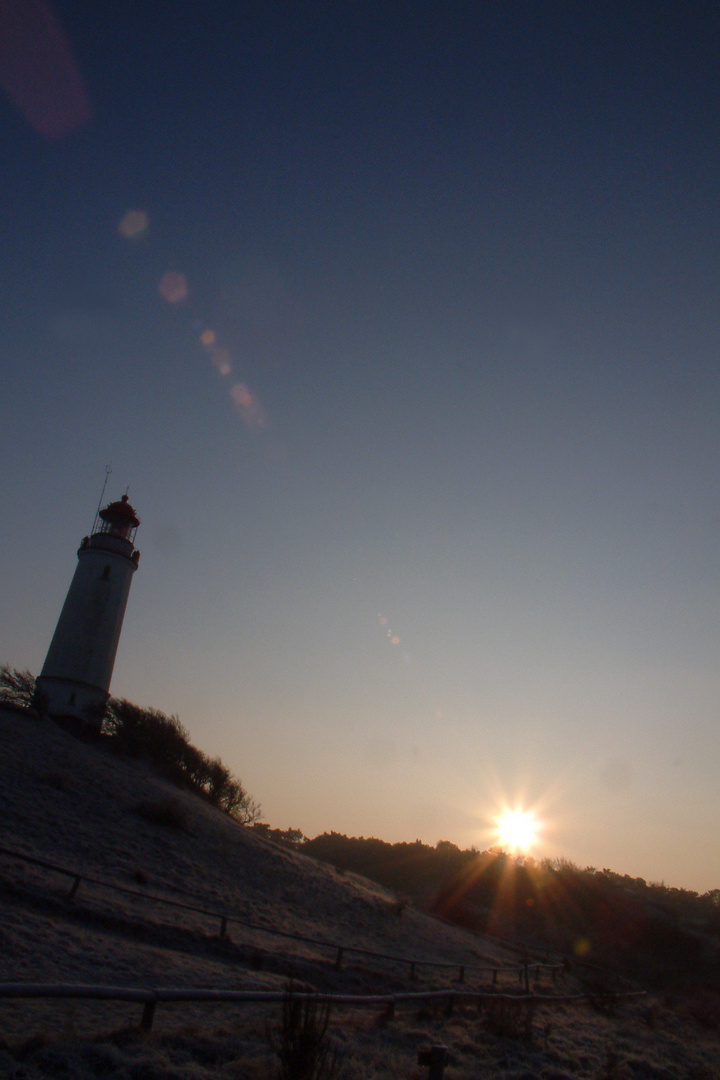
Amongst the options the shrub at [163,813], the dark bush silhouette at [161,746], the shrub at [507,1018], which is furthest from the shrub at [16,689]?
the shrub at [507,1018]

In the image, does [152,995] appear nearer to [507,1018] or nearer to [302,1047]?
[302,1047]

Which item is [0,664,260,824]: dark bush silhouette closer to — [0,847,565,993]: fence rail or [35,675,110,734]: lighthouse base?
[35,675,110,734]: lighthouse base

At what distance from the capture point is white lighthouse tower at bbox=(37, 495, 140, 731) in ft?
119

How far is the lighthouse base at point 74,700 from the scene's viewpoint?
35.4 metres

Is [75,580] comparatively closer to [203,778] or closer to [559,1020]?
[203,778]

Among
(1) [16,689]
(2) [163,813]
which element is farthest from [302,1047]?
(1) [16,689]

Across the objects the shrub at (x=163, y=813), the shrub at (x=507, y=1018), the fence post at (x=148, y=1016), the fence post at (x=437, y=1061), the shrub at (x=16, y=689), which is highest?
the shrub at (x=16, y=689)

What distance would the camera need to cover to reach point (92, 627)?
38.3 meters

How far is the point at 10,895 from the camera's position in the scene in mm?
12945

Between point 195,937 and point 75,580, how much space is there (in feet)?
97.0

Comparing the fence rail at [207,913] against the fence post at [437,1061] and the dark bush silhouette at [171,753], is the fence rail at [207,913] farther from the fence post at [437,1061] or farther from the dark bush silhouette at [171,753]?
the dark bush silhouette at [171,753]

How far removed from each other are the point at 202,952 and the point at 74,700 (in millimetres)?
25472

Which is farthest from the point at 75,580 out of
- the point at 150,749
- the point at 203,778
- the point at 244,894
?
the point at 244,894

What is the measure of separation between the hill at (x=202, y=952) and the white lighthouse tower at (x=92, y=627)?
4743 mm
